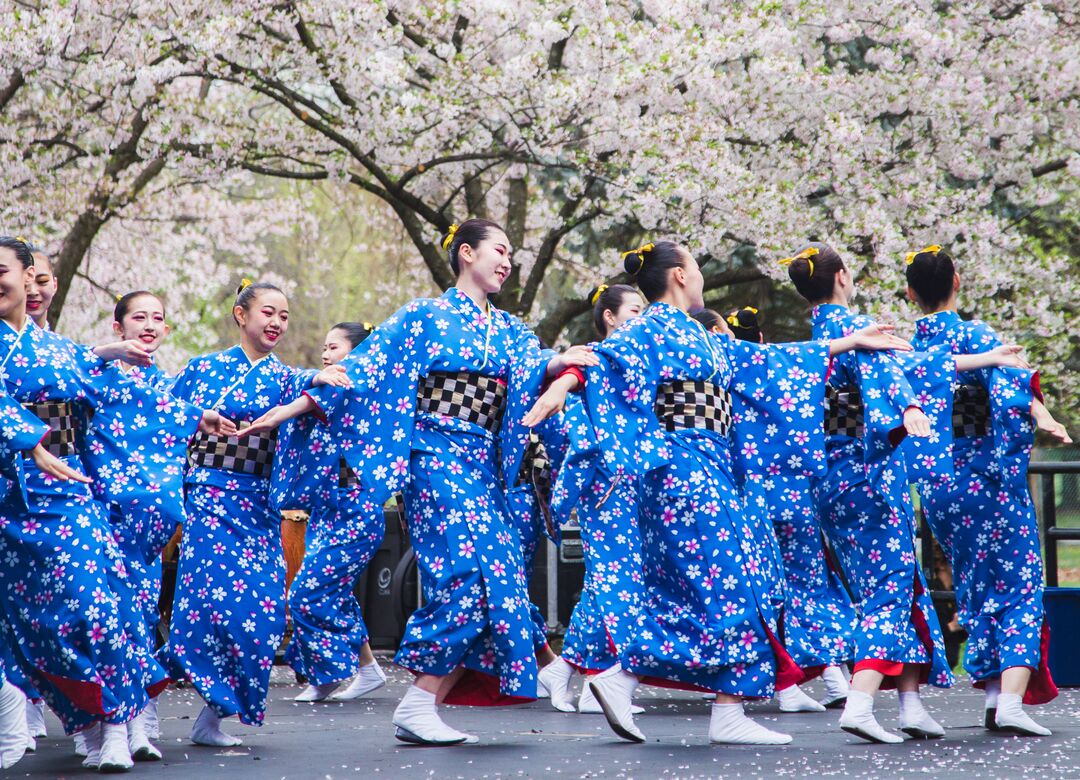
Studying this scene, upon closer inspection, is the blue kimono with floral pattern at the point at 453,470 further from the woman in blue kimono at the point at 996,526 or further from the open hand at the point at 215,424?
the woman in blue kimono at the point at 996,526

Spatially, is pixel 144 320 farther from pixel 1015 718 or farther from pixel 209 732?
pixel 1015 718

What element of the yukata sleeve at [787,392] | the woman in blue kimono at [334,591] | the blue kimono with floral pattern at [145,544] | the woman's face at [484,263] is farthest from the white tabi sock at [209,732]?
the yukata sleeve at [787,392]

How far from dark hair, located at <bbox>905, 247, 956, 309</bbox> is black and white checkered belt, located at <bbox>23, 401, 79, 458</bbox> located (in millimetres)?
2933

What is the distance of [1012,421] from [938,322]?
0.49 m

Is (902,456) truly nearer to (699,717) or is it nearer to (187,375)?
(699,717)

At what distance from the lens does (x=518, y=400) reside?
16.1 feet

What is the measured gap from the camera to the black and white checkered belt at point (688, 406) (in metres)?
4.83

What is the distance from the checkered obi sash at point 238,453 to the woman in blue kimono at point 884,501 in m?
1.98

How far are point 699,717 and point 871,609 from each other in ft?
3.80

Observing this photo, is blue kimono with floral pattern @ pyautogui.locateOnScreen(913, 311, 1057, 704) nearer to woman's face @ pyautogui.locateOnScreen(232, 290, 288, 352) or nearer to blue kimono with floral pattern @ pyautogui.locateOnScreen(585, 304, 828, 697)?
blue kimono with floral pattern @ pyautogui.locateOnScreen(585, 304, 828, 697)

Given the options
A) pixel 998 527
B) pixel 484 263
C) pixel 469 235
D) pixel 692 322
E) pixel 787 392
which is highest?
pixel 469 235

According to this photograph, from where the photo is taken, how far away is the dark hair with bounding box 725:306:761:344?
6.56m

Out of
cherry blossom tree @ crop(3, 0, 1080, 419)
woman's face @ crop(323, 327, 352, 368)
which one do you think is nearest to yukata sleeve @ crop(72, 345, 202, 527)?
woman's face @ crop(323, 327, 352, 368)

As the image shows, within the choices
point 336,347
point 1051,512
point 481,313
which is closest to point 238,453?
point 481,313
